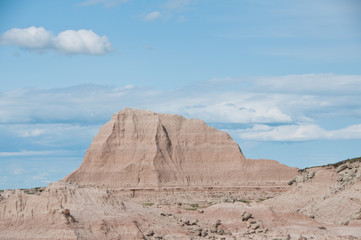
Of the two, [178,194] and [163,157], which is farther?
[163,157]

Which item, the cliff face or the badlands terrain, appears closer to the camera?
the badlands terrain

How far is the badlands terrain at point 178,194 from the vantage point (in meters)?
42.2

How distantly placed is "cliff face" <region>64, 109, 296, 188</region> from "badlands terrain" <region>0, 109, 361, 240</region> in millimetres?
170

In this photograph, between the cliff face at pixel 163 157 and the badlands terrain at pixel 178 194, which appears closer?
the badlands terrain at pixel 178 194

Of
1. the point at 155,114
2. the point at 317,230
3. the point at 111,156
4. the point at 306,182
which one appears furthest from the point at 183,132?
the point at 317,230

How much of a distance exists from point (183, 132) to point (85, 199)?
2842 inches

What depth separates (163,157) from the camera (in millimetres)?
111750

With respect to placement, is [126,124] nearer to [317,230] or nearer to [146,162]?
[146,162]

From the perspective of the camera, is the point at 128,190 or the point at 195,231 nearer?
the point at 195,231

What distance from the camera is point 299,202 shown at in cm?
6494

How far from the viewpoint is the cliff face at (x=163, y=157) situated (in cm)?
10825

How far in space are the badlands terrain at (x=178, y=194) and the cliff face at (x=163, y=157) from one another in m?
0.17

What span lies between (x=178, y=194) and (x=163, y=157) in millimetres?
10803

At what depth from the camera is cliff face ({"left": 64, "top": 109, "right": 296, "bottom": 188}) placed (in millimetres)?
108250
